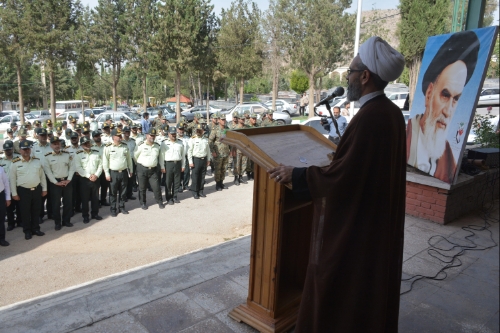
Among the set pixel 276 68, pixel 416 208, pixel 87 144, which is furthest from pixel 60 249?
pixel 276 68

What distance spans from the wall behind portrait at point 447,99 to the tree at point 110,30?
21898mm

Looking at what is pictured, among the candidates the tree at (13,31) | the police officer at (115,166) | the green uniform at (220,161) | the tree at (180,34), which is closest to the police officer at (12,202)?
the police officer at (115,166)

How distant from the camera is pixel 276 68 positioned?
27.3 meters

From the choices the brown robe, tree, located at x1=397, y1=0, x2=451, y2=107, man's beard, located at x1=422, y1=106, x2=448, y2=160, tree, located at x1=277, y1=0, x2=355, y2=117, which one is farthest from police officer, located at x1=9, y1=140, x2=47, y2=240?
tree, located at x1=277, y1=0, x2=355, y2=117

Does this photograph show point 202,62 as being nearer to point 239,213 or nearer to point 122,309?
point 239,213

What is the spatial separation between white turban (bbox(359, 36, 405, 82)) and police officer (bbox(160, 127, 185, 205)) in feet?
23.5

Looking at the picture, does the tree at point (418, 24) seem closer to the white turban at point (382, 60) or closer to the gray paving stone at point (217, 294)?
the gray paving stone at point (217, 294)

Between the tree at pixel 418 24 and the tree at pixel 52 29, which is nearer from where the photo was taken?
the tree at pixel 418 24

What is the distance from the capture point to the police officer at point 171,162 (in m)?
8.79

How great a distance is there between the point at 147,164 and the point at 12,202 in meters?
2.58

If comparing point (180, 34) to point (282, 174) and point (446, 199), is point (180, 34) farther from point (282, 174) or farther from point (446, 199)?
point (282, 174)

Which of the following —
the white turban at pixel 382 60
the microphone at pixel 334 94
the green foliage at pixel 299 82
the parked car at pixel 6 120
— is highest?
the green foliage at pixel 299 82

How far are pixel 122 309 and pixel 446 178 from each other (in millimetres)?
4386

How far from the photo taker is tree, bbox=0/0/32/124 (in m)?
17.5
